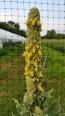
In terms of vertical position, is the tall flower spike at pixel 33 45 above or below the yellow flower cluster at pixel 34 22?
below

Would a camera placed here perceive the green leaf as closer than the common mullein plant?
No

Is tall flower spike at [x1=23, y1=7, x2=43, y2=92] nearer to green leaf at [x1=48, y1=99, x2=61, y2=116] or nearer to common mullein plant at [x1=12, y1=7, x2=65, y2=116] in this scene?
common mullein plant at [x1=12, y1=7, x2=65, y2=116]

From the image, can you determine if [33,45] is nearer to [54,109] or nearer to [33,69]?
[33,69]

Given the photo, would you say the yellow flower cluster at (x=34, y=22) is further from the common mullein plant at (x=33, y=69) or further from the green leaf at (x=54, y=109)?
the green leaf at (x=54, y=109)

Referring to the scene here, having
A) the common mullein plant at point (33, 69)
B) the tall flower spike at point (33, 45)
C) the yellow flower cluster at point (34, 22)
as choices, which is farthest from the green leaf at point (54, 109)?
the yellow flower cluster at point (34, 22)

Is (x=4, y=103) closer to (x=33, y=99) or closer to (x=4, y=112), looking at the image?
(x=4, y=112)

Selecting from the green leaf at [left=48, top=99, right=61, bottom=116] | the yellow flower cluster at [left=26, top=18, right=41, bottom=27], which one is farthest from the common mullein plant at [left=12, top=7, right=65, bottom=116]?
the green leaf at [left=48, top=99, right=61, bottom=116]

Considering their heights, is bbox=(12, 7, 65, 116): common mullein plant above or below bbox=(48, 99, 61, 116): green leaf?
above

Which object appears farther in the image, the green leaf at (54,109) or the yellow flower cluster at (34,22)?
the green leaf at (54,109)

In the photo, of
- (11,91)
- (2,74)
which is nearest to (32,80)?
(11,91)

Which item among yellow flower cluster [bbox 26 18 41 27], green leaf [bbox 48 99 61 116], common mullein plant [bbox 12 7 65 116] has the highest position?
yellow flower cluster [bbox 26 18 41 27]

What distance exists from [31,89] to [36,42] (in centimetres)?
35

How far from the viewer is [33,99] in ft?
9.22

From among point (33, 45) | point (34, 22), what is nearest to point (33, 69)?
point (33, 45)
